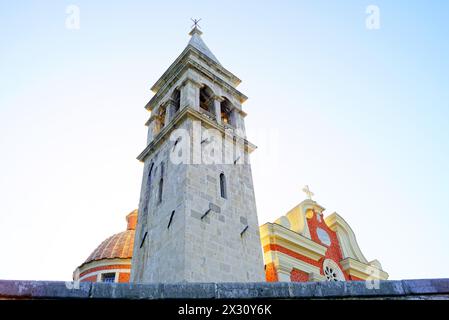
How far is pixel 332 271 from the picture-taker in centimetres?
1561

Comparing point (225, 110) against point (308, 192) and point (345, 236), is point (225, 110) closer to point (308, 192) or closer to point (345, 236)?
point (308, 192)

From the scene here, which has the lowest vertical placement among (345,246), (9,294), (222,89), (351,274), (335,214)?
(9,294)

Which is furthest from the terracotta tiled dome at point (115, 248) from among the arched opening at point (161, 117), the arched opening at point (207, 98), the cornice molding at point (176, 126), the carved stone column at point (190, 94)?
the carved stone column at point (190, 94)

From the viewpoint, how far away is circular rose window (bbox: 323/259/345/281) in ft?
49.8

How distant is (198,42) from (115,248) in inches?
465

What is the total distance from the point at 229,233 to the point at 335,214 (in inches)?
347

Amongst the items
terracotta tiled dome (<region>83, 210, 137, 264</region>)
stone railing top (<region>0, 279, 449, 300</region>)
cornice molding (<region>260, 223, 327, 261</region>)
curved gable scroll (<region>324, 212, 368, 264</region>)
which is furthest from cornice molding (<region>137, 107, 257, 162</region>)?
stone railing top (<region>0, 279, 449, 300</region>)

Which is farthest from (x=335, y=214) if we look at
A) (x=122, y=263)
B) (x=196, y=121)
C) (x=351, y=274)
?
(x=122, y=263)

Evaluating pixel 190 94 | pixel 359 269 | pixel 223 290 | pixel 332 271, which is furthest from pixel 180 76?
pixel 223 290

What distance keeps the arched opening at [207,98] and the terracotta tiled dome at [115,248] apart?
371 inches

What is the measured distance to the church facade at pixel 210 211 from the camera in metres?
10.1

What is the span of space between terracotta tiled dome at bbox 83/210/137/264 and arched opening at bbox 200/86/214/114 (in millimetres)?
9430

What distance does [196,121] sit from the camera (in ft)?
42.3
